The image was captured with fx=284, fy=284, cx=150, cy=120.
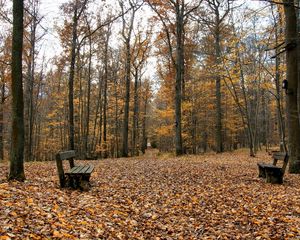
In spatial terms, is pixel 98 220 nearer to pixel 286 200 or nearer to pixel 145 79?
pixel 286 200

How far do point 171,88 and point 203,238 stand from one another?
2137 centimetres

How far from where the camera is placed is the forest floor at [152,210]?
4.50 meters

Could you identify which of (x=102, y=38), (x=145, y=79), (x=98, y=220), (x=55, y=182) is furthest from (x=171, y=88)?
(x=98, y=220)

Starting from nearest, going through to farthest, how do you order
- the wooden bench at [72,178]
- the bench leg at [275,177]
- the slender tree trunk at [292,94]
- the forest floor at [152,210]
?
A: the forest floor at [152,210] → the wooden bench at [72,178] → the bench leg at [275,177] → the slender tree trunk at [292,94]

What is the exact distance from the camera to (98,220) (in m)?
5.15

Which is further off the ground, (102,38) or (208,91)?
(102,38)

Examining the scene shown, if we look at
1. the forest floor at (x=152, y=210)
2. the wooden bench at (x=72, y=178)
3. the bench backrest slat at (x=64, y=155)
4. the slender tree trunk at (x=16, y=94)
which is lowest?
the forest floor at (x=152, y=210)

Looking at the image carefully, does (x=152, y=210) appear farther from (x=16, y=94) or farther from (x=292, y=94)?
(x=292, y=94)

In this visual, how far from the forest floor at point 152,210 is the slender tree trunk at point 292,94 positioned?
5.12 feet

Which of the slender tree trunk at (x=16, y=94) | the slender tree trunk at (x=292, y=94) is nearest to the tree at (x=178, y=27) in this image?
the slender tree trunk at (x=292, y=94)

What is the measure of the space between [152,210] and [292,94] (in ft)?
23.0

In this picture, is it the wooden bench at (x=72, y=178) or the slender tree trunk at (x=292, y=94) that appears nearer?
the wooden bench at (x=72, y=178)

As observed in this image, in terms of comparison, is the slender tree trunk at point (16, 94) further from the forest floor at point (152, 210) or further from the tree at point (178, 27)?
the tree at point (178, 27)

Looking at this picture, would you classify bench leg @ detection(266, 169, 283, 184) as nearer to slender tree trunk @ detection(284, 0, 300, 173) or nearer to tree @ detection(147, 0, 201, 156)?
slender tree trunk @ detection(284, 0, 300, 173)
